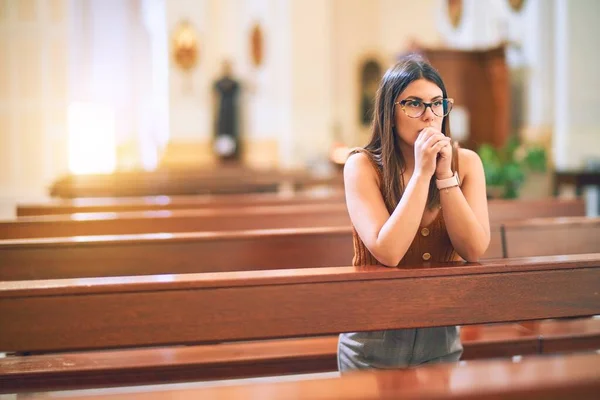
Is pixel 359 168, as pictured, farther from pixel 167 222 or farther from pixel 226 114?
pixel 226 114

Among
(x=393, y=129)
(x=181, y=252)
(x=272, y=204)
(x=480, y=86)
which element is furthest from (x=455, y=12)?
(x=393, y=129)

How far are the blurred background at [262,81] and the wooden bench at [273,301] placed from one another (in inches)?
213

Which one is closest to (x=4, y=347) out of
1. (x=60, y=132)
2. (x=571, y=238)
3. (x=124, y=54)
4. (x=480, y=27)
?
(x=571, y=238)

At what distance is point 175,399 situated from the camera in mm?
812

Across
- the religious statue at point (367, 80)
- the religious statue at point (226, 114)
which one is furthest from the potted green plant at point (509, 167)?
the religious statue at point (226, 114)

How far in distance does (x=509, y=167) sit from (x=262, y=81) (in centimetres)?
693

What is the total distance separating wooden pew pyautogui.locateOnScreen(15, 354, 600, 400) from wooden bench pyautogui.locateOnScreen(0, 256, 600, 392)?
0.57m

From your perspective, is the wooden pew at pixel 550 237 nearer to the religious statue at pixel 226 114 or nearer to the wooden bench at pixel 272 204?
the wooden bench at pixel 272 204

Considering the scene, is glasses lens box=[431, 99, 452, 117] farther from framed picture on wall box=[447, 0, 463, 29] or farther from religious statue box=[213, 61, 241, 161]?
religious statue box=[213, 61, 241, 161]

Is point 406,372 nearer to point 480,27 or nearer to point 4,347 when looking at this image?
point 4,347

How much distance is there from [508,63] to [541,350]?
6.60m

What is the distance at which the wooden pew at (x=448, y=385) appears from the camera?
799 mm

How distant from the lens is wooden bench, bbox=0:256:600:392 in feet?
4.57

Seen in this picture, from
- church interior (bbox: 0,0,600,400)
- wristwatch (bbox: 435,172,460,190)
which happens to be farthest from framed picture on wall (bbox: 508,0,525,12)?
wristwatch (bbox: 435,172,460,190)
